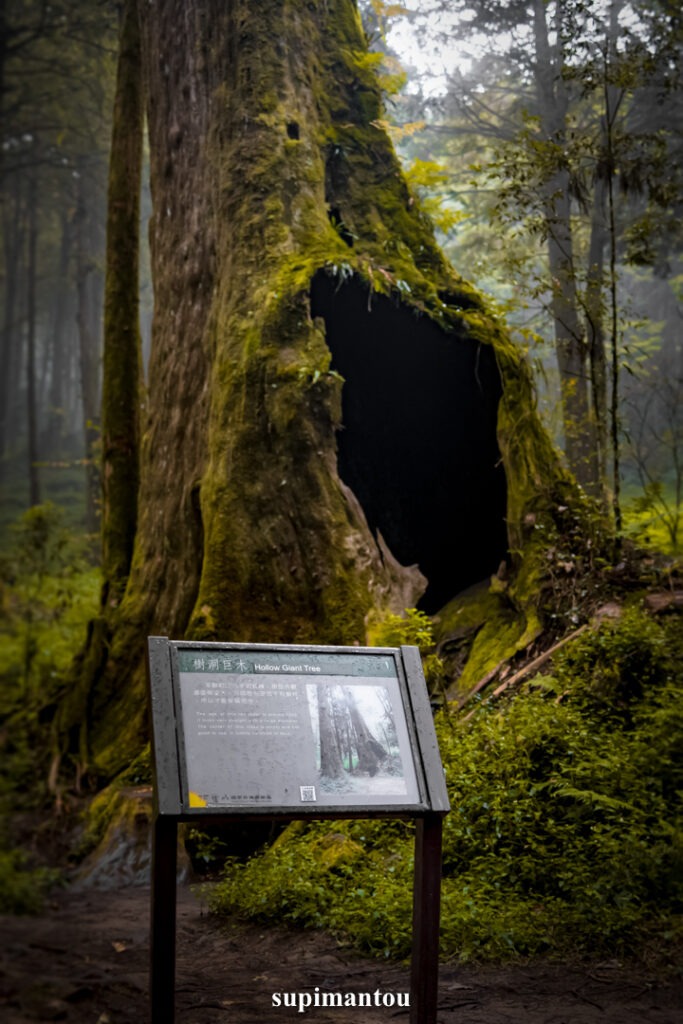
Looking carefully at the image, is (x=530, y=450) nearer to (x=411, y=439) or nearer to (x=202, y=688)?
(x=411, y=439)

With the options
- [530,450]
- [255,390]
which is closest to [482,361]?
[530,450]

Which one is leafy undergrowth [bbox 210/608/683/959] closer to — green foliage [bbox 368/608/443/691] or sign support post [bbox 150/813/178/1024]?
green foliage [bbox 368/608/443/691]

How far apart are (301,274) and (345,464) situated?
1.99 meters

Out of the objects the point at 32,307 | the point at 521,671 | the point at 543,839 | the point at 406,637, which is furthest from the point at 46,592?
the point at 543,839

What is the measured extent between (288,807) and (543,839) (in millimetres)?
2369

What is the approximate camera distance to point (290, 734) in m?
3.45

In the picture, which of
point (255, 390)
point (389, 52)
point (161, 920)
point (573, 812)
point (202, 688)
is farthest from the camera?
point (389, 52)

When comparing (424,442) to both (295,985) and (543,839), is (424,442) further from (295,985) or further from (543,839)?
(295,985)

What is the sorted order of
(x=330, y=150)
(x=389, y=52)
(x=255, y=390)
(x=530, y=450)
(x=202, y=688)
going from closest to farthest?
(x=202, y=688)
(x=255, y=390)
(x=530, y=450)
(x=330, y=150)
(x=389, y=52)

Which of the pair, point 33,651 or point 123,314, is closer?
point 33,651

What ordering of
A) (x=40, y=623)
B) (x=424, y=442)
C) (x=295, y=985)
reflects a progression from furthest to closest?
1. (x=40, y=623)
2. (x=424, y=442)
3. (x=295, y=985)

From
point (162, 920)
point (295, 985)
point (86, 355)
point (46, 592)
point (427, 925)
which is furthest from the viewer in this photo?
point (86, 355)

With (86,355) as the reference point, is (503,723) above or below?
below

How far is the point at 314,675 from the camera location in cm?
362
